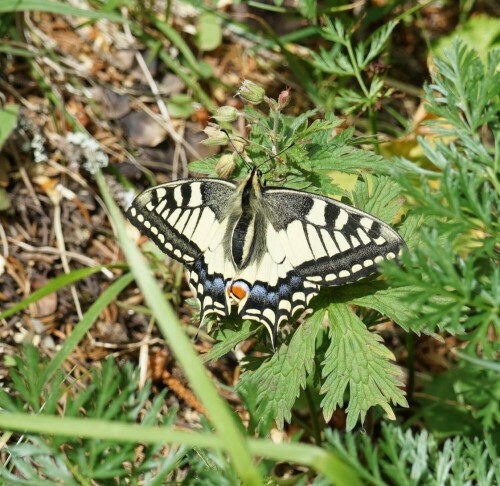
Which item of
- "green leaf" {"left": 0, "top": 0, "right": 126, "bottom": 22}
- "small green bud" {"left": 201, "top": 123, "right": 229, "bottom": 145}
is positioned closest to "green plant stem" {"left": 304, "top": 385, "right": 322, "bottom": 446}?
"small green bud" {"left": 201, "top": 123, "right": 229, "bottom": 145}

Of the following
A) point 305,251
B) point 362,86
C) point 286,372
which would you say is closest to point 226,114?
point 305,251

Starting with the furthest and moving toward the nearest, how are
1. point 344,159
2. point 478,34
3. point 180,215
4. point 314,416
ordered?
point 478,34 → point 314,416 → point 180,215 → point 344,159

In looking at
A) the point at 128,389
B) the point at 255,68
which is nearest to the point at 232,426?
the point at 128,389

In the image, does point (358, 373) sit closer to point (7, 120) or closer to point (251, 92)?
point (251, 92)

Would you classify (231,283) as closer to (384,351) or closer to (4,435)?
(384,351)

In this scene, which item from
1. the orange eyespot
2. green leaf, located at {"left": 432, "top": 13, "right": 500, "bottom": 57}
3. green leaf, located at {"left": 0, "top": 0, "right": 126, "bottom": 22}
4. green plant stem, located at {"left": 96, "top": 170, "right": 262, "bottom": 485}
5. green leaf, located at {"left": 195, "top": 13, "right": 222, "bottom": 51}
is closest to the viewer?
green plant stem, located at {"left": 96, "top": 170, "right": 262, "bottom": 485}

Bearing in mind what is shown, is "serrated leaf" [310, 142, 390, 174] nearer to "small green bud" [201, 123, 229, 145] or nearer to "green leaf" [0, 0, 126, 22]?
"small green bud" [201, 123, 229, 145]
